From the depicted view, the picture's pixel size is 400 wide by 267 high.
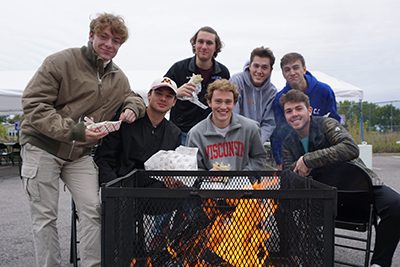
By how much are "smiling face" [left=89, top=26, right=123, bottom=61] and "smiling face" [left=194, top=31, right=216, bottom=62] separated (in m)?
0.91

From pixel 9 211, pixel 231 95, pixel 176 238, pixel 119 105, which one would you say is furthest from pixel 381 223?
pixel 9 211

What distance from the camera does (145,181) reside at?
2.42m

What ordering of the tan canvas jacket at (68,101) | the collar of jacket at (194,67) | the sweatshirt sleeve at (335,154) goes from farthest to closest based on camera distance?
the collar of jacket at (194,67) < the sweatshirt sleeve at (335,154) < the tan canvas jacket at (68,101)

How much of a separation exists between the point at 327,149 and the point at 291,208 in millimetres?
1269

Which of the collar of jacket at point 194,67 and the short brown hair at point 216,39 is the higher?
the short brown hair at point 216,39

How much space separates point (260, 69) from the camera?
358 cm

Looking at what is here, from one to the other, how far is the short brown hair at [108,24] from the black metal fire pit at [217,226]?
1230 millimetres

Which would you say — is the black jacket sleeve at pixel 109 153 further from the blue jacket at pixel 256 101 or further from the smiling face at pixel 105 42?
the blue jacket at pixel 256 101

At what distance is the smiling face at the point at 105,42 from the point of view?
A: 269 cm

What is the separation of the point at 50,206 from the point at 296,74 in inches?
86.1

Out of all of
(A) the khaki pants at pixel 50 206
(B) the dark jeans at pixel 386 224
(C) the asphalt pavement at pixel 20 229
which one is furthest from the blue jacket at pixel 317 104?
(A) the khaki pants at pixel 50 206

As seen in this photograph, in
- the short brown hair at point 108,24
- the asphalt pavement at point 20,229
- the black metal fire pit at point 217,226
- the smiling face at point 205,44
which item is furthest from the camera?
the asphalt pavement at point 20,229

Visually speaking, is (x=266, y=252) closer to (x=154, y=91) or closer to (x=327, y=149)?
(x=327, y=149)

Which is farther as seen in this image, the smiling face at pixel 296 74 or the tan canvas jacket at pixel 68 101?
the smiling face at pixel 296 74
